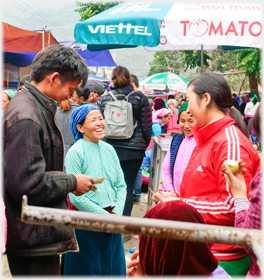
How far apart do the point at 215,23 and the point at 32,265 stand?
144 inches

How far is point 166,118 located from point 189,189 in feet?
20.1

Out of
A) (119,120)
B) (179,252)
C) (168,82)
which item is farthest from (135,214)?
(168,82)

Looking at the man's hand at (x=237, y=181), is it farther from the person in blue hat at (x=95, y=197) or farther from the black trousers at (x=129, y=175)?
the black trousers at (x=129, y=175)

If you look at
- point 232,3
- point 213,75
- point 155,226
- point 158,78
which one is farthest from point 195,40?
point 158,78

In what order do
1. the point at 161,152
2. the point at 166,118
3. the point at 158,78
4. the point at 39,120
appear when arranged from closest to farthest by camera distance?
the point at 39,120 → the point at 161,152 → the point at 166,118 → the point at 158,78

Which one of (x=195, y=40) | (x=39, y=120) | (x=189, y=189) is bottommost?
(x=189, y=189)

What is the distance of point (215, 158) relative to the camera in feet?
5.89

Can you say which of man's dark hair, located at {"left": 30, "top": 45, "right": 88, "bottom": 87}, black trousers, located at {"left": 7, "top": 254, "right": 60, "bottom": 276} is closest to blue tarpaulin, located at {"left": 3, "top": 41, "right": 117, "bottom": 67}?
man's dark hair, located at {"left": 30, "top": 45, "right": 88, "bottom": 87}

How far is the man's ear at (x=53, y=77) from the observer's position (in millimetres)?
1857

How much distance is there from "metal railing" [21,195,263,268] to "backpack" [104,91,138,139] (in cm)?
338

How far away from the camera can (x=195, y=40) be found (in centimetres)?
430

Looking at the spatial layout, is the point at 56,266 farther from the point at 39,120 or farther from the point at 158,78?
the point at 158,78

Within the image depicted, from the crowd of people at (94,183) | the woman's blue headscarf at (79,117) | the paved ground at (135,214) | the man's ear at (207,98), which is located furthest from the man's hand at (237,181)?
the paved ground at (135,214)

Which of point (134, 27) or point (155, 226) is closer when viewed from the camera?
point (155, 226)
